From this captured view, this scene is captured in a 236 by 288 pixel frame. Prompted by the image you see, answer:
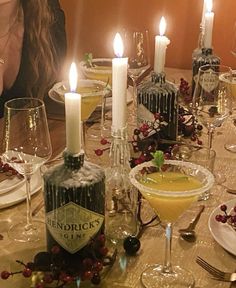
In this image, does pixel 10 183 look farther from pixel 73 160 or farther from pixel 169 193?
pixel 169 193

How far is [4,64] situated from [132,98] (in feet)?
2.16

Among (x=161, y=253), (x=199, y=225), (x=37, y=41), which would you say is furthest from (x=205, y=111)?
(x=37, y=41)

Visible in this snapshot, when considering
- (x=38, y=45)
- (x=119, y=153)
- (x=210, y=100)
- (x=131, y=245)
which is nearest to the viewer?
(x=131, y=245)

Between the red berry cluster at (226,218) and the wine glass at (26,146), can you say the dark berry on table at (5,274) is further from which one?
the red berry cluster at (226,218)

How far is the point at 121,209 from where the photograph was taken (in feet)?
3.45

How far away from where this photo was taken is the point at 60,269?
0.87m

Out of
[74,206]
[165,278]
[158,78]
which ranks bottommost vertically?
[165,278]

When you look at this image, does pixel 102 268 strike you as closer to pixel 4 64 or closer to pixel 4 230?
pixel 4 230

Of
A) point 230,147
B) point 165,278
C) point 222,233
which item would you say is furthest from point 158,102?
point 165,278

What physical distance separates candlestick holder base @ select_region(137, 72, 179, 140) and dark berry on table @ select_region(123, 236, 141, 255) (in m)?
0.45

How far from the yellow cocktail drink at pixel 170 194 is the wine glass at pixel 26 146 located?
24 centimetres

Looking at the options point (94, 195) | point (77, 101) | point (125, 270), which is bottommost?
point (125, 270)

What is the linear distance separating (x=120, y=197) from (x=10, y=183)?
0.85ft

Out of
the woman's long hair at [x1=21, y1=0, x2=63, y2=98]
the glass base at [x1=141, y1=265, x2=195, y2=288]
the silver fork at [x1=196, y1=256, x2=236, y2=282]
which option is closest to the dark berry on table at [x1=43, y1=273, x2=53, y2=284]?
the glass base at [x1=141, y1=265, x2=195, y2=288]
